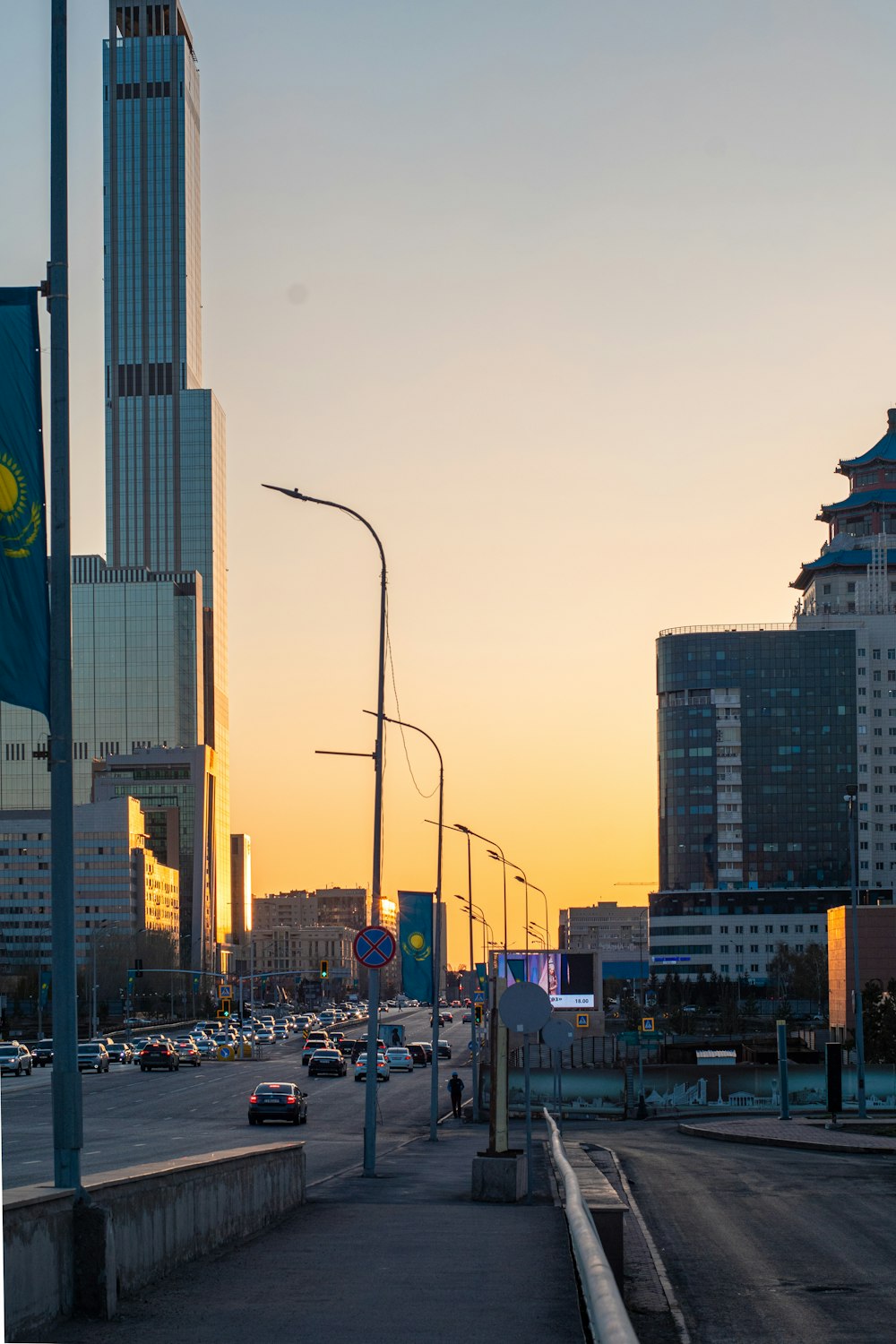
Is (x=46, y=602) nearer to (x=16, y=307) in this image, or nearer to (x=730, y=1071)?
(x=16, y=307)

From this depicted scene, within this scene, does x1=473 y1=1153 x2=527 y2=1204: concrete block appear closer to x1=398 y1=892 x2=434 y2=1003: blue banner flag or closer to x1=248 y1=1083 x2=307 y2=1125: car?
x1=398 y1=892 x2=434 y2=1003: blue banner flag

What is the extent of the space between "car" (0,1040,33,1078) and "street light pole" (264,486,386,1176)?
49881mm

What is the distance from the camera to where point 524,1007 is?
21.8 m

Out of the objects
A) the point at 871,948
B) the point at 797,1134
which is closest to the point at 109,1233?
the point at 797,1134

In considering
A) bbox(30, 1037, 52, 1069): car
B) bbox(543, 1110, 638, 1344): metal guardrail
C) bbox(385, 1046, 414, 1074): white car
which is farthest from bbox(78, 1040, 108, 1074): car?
bbox(543, 1110, 638, 1344): metal guardrail

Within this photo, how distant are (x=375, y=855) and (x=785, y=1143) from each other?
16.4 meters

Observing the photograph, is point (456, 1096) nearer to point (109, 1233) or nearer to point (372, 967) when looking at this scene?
point (372, 967)

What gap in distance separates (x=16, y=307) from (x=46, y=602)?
2194mm

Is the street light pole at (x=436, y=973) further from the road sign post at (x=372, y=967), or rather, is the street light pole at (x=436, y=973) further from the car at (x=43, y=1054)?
the car at (x=43, y=1054)

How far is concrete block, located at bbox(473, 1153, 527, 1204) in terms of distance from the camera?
73.4ft

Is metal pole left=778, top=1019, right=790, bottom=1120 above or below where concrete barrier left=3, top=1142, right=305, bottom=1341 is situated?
below

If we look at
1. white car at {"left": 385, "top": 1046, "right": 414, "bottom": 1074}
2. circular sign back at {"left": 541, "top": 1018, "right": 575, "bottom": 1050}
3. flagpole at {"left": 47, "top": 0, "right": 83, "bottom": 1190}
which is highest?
flagpole at {"left": 47, "top": 0, "right": 83, "bottom": 1190}

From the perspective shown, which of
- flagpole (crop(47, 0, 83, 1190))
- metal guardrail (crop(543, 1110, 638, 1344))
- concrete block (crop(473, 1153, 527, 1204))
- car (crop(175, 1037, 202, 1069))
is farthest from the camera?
car (crop(175, 1037, 202, 1069))

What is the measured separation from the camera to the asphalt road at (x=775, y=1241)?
49.1ft
